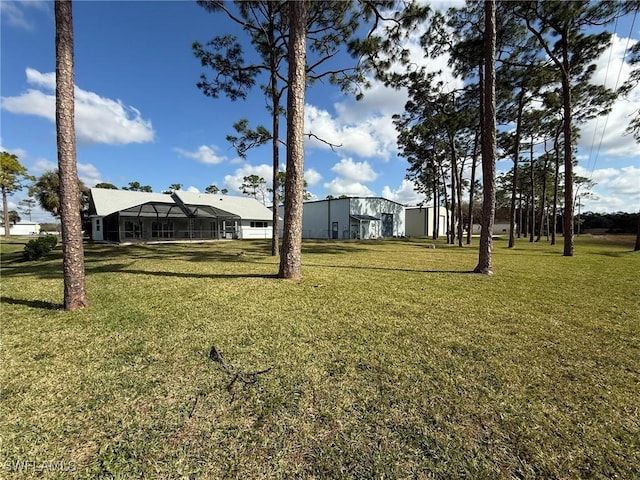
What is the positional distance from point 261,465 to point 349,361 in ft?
4.37

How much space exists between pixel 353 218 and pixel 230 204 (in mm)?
12868

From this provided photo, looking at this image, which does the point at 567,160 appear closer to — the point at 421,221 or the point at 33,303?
the point at 33,303

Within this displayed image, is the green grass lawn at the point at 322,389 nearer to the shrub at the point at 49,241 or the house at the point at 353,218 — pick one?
the shrub at the point at 49,241

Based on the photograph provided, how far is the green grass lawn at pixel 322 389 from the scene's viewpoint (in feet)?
5.47

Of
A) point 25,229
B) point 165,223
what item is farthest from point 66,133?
point 25,229

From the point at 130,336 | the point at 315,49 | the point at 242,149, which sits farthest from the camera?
the point at 242,149

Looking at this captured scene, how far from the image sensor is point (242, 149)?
36.7 feet

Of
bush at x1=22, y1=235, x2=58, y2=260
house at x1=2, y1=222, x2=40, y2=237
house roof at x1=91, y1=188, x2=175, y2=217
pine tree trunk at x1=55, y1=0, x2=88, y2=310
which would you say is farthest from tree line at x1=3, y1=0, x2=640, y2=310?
house at x1=2, y1=222, x2=40, y2=237

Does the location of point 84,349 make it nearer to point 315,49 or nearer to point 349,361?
point 349,361

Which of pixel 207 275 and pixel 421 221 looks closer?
pixel 207 275

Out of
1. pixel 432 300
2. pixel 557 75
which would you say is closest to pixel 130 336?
pixel 432 300

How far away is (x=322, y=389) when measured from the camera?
2352mm

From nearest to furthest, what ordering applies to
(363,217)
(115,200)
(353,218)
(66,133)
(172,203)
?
(66,133) → (172,203) → (115,200) → (353,218) → (363,217)

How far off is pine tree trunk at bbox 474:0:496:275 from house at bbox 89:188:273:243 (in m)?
19.8
